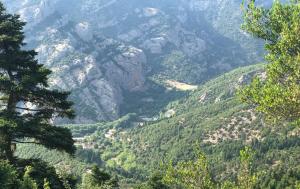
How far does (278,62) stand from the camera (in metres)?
36.2

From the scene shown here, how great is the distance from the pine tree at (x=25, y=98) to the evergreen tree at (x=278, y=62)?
52.4ft

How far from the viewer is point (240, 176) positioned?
30891 mm

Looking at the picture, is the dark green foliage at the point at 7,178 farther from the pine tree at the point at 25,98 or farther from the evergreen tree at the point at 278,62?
the evergreen tree at the point at 278,62

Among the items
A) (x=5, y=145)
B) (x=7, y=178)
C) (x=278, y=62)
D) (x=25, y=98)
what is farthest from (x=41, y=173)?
(x=278, y=62)

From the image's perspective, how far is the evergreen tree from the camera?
1321 inches

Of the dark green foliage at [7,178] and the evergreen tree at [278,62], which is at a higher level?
the evergreen tree at [278,62]

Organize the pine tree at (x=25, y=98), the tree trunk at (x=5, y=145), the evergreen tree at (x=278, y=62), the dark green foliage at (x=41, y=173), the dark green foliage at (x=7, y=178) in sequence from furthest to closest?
the dark green foliage at (x=41, y=173) < the pine tree at (x=25, y=98) < the tree trunk at (x=5, y=145) < the evergreen tree at (x=278, y=62) < the dark green foliage at (x=7, y=178)

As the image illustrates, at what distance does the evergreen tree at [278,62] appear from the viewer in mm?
33562

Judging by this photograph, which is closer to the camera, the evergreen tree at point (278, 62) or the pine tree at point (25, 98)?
the evergreen tree at point (278, 62)

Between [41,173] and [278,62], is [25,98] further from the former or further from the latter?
[278,62]

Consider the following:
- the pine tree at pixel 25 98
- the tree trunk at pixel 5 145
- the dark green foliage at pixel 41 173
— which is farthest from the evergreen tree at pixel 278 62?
the tree trunk at pixel 5 145

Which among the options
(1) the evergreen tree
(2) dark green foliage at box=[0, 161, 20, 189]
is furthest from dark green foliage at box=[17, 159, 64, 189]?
(1) the evergreen tree

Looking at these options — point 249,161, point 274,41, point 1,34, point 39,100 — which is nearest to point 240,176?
point 249,161

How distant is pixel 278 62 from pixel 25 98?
21403mm
